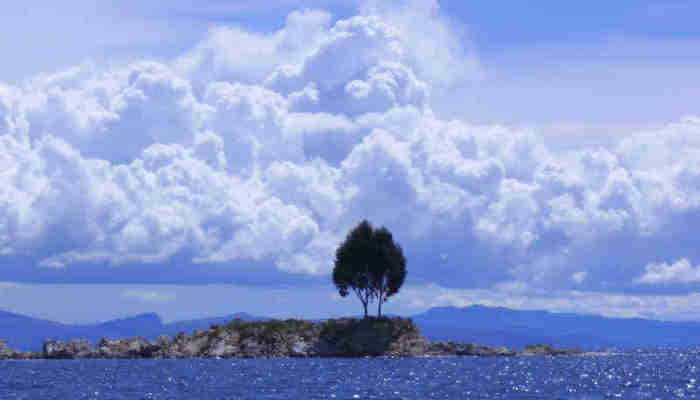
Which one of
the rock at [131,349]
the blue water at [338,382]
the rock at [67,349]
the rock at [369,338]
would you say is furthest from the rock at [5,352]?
the rock at [369,338]

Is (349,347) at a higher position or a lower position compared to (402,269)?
lower

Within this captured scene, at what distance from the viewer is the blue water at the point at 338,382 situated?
89125 mm

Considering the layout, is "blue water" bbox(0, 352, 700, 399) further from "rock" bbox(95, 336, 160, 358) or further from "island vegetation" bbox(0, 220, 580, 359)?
"rock" bbox(95, 336, 160, 358)

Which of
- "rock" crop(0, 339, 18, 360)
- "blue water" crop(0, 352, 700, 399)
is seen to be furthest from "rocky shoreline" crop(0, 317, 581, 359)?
"blue water" crop(0, 352, 700, 399)

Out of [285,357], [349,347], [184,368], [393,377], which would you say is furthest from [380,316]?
[393,377]

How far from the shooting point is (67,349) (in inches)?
7092

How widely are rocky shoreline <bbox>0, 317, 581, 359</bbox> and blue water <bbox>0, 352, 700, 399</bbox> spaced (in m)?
18.6

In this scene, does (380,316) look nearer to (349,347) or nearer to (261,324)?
(349,347)

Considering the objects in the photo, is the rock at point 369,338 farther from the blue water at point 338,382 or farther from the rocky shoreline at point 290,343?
the blue water at point 338,382

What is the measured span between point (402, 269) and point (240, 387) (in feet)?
241

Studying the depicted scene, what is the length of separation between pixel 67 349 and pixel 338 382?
9311 cm

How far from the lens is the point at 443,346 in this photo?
565 feet

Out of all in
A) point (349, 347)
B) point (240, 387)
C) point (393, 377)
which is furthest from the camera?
point (349, 347)

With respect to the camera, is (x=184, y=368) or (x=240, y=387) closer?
(x=240, y=387)
